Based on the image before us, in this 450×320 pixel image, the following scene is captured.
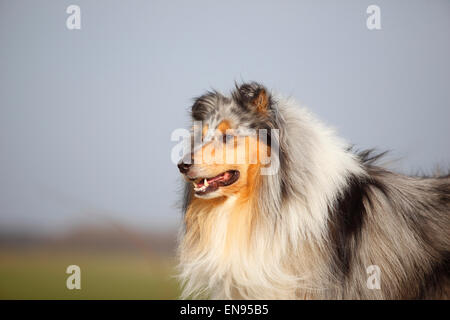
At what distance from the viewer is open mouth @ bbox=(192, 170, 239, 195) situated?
3.67 m

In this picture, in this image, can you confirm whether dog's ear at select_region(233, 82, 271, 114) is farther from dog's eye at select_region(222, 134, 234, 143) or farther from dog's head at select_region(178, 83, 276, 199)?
dog's eye at select_region(222, 134, 234, 143)

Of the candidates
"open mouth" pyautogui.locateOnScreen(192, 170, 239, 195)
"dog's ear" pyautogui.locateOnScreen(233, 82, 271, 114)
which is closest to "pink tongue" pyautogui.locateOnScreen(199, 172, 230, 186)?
"open mouth" pyautogui.locateOnScreen(192, 170, 239, 195)

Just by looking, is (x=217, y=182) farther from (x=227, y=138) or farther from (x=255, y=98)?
(x=255, y=98)

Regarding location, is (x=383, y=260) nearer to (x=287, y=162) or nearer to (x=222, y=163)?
(x=287, y=162)

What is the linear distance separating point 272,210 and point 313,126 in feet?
2.27

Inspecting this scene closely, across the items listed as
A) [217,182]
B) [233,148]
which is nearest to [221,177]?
[217,182]

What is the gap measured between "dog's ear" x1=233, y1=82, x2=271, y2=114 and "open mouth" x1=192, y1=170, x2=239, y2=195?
453 mm

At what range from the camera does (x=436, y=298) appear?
380 centimetres

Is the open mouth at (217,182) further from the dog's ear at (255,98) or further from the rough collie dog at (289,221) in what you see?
the dog's ear at (255,98)

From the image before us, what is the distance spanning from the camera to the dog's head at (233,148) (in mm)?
3631

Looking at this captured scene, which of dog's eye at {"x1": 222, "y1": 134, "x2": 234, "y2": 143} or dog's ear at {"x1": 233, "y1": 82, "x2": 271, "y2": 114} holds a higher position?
dog's ear at {"x1": 233, "y1": 82, "x2": 271, "y2": 114}

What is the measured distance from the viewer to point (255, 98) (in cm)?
374

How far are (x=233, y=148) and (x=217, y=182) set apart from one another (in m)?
0.25
